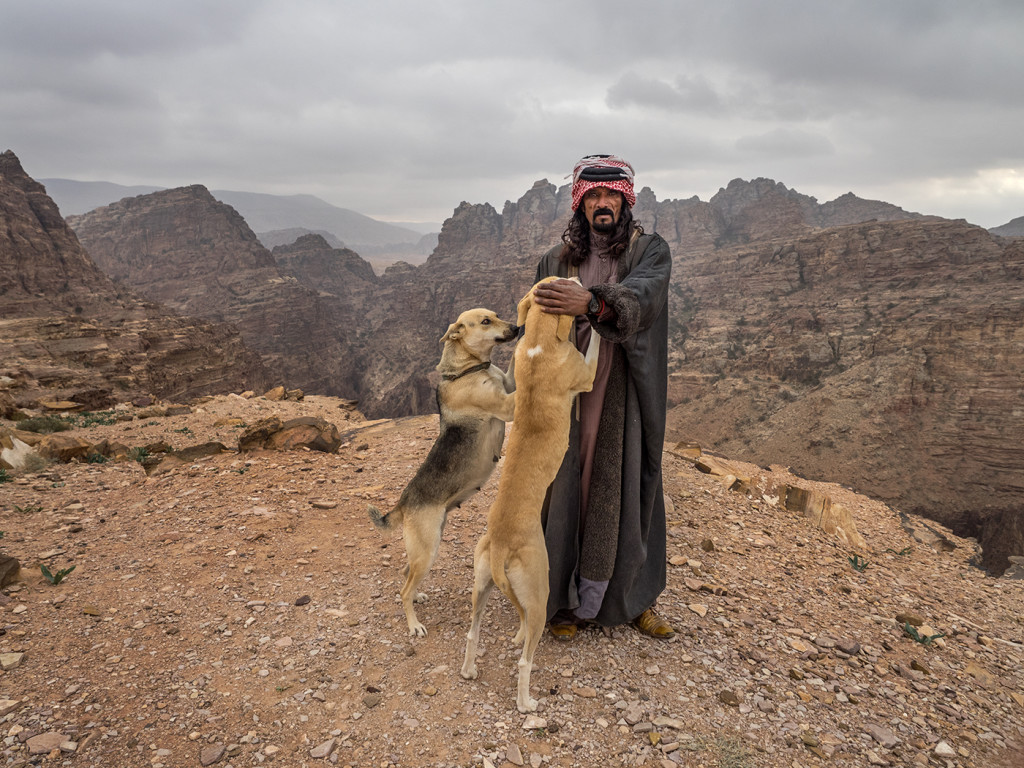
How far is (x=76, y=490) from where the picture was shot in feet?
20.0

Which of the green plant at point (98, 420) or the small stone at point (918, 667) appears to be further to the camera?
the green plant at point (98, 420)

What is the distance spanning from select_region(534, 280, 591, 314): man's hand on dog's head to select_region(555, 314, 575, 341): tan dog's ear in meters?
0.07

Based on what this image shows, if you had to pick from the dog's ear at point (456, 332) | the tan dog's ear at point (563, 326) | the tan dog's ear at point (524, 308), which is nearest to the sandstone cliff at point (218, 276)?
the dog's ear at point (456, 332)

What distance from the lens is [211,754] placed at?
258 cm

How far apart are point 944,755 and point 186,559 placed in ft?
18.4

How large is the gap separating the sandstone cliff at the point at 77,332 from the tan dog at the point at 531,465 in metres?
25.1

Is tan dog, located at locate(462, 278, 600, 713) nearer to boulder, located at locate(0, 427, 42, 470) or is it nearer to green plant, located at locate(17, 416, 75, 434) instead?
boulder, located at locate(0, 427, 42, 470)

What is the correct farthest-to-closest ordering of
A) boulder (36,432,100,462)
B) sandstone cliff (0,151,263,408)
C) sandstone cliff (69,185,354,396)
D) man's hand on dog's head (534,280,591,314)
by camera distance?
sandstone cliff (69,185,354,396) < sandstone cliff (0,151,263,408) < boulder (36,432,100,462) < man's hand on dog's head (534,280,591,314)

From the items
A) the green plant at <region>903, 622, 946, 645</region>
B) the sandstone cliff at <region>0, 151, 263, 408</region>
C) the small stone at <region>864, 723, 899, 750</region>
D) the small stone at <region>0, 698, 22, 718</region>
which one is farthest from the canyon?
the sandstone cliff at <region>0, 151, 263, 408</region>

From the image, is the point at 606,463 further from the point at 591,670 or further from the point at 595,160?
the point at 595,160

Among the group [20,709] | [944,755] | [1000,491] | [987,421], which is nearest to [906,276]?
[987,421]

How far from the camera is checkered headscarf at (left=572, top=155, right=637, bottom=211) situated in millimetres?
3275

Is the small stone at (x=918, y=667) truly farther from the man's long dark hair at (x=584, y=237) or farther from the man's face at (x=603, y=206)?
the man's face at (x=603, y=206)

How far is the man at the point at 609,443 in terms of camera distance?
3.32 meters
